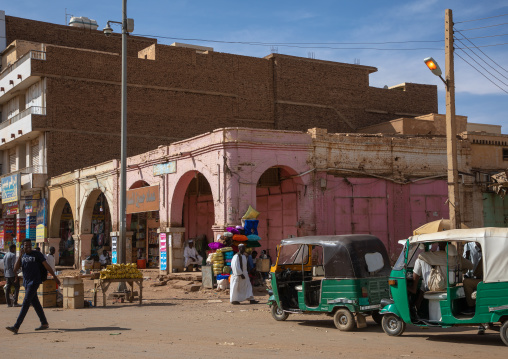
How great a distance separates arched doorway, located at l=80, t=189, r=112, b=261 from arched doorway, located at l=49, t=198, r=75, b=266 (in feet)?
6.73

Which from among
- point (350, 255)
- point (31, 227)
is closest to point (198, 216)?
point (31, 227)

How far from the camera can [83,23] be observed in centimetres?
4422

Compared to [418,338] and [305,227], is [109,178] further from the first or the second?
[418,338]

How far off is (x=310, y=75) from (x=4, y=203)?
21.2m

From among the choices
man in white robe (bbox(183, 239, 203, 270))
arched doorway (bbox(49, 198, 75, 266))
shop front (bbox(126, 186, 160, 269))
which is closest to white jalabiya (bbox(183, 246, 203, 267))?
man in white robe (bbox(183, 239, 203, 270))

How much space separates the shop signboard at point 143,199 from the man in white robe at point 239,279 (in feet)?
33.5

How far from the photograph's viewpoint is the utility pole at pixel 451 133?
46.6 feet

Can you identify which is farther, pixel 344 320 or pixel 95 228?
pixel 95 228

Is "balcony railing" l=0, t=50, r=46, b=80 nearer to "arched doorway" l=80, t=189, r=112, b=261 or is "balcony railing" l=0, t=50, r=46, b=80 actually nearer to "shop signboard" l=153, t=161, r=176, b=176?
"arched doorway" l=80, t=189, r=112, b=261

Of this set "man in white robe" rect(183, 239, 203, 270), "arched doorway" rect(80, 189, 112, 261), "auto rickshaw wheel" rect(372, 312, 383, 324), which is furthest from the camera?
"arched doorway" rect(80, 189, 112, 261)

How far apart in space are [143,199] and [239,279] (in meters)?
11.5

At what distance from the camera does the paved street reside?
914 cm

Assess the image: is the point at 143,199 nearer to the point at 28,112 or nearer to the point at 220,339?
the point at 28,112

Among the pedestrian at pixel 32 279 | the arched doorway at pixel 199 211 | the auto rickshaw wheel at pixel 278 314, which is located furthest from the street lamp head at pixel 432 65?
the arched doorway at pixel 199 211
